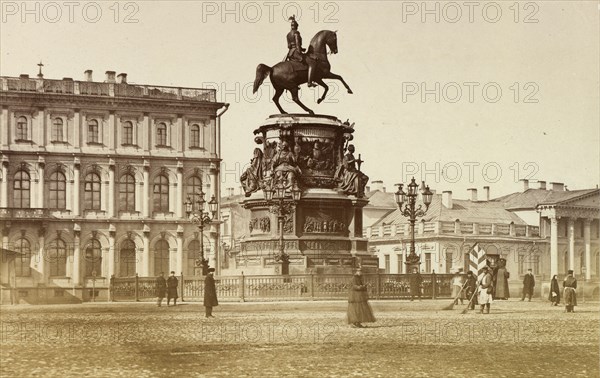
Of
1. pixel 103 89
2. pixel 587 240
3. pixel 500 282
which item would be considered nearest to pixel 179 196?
pixel 103 89

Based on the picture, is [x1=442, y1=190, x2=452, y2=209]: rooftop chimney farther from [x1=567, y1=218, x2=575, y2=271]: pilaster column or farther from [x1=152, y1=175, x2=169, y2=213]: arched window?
[x1=152, y1=175, x2=169, y2=213]: arched window

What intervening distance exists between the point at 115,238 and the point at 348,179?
32.7 m

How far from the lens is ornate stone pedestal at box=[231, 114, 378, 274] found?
105ft

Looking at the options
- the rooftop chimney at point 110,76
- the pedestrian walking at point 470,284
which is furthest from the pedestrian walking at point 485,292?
the rooftop chimney at point 110,76

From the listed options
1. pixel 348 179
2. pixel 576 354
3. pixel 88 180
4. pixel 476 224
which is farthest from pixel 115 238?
pixel 576 354

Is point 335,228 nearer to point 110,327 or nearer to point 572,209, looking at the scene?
point 110,327

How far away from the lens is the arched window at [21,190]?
61312 millimetres

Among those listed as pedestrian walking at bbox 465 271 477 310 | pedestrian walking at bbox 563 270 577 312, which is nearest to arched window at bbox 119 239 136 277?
pedestrian walking at bbox 465 271 477 310

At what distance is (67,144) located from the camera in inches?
2445

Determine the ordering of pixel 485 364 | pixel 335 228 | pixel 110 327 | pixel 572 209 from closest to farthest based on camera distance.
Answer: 1. pixel 485 364
2. pixel 110 327
3. pixel 335 228
4. pixel 572 209

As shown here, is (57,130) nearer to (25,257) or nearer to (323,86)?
(25,257)

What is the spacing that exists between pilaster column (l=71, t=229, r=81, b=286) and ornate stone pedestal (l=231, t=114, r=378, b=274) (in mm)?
30153

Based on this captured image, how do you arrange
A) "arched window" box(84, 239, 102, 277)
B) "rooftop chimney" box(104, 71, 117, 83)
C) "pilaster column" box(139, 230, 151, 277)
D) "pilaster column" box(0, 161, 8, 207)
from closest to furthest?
"pilaster column" box(0, 161, 8, 207), "arched window" box(84, 239, 102, 277), "pilaster column" box(139, 230, 151, 277), "rooftop chimney" box(104, 71, 117, 83)

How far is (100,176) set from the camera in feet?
208
